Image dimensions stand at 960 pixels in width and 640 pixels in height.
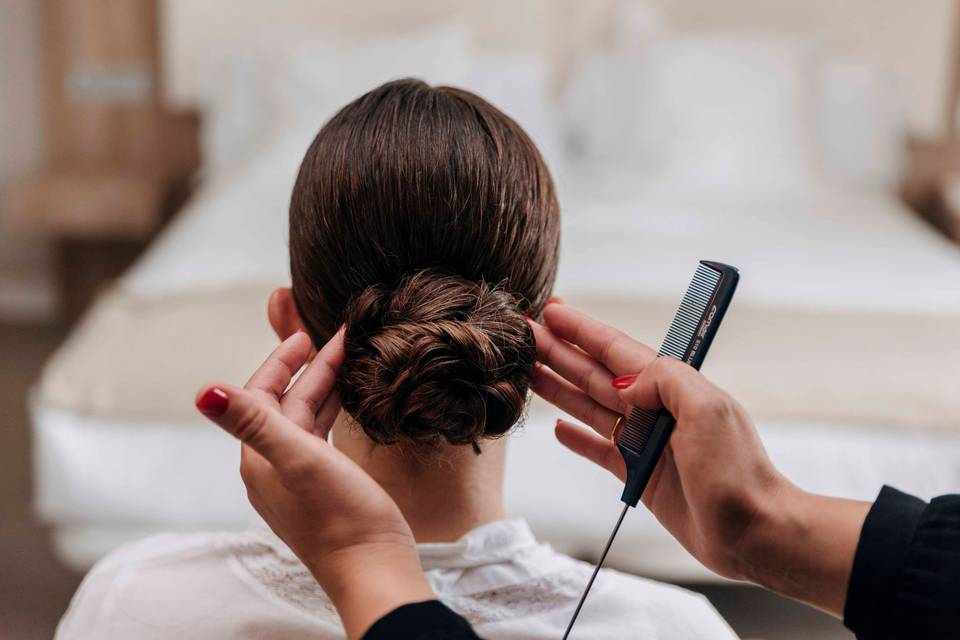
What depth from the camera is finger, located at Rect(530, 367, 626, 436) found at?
0.90 metres

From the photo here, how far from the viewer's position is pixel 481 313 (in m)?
0.84

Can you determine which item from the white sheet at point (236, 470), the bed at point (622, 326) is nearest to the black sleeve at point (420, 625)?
the bed at point (622, 326)

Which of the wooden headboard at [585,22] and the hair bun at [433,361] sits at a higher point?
the wooden headboard at [585,22]

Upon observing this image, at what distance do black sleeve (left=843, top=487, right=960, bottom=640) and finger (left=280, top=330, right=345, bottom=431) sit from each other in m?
0.40

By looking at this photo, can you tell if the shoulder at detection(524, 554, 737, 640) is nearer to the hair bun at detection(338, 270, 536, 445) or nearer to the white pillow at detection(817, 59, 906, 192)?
the hair bun at detection(338, 270, 536, 445)

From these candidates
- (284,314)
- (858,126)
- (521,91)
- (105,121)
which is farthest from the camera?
(105,121)

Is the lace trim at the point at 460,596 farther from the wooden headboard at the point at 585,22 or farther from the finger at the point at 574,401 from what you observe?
the wooden headboard at the point at 585,22

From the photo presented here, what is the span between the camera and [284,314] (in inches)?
38.9

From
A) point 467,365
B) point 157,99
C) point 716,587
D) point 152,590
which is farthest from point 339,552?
point 157,99

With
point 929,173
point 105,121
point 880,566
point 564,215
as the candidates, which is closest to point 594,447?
point 880,566

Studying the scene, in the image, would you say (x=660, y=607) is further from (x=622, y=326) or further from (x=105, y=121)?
(x=105, y=121)

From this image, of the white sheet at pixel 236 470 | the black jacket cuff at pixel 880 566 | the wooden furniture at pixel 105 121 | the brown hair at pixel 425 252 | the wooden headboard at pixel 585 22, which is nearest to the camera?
the black jacket cuff at pixel 880 566

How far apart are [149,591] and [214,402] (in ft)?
1.17

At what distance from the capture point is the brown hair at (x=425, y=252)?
82 cm
